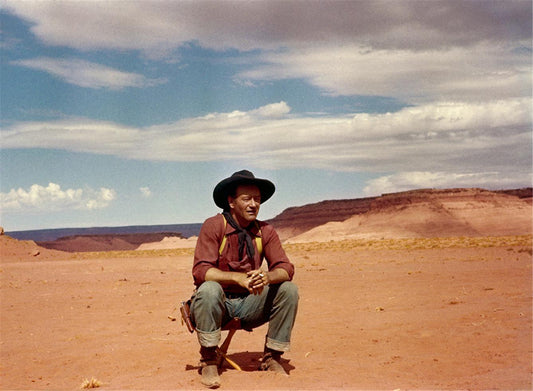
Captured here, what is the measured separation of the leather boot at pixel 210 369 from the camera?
15.8ft

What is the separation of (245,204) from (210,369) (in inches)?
58.7

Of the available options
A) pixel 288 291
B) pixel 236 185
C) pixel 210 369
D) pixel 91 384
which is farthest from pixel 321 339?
pixel 91 384

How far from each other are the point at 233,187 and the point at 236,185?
1.7 inches

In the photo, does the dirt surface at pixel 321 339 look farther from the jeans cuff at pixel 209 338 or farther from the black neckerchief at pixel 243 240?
the black neckerchief at pixel 243 240

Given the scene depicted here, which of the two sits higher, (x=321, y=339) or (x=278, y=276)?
(x=278, y=276)

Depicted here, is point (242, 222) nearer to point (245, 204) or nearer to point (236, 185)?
point (245, 204)

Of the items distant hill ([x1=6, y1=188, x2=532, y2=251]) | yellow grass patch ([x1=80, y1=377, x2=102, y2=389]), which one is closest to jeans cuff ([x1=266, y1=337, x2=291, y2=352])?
yellow grass patch ([x1=80, y1=377, x2=102, y2=389])

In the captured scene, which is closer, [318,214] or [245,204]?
[245,204]

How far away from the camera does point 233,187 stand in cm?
541

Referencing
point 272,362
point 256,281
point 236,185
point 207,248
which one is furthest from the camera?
point 236,185

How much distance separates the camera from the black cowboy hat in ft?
17.5

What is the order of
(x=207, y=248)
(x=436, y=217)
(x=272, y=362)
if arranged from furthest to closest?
(x=436, y=217) < (x=272, y=362) < (x=207, y=248)

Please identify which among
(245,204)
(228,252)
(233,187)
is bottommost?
(228,252)

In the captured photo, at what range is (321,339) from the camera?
7.40m
